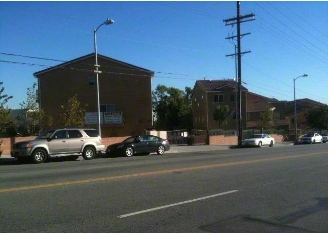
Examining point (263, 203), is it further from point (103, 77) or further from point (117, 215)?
point (103, 77)

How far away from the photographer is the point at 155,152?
2478 centimetres

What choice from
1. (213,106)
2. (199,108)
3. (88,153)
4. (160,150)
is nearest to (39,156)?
(88,153)

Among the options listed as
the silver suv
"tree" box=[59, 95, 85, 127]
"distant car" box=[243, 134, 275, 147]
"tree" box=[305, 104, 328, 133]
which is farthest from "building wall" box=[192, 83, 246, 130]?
the silver suv

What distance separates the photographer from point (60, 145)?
1916 cm

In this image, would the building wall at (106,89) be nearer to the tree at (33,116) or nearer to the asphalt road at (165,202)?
the tree at (33,116)

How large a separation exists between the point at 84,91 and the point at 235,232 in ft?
115

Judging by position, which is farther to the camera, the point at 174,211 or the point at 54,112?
the point at 54,112

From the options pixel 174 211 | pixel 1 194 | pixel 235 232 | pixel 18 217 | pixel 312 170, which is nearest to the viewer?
pixel 235 232

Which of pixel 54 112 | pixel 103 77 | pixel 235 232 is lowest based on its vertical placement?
pixel 235 232

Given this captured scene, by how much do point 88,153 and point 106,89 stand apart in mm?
19965

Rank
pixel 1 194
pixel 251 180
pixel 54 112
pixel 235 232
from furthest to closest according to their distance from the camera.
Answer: pixel 54 112 < pixel 251 180 < pixel 1 194 < pixel 235 232

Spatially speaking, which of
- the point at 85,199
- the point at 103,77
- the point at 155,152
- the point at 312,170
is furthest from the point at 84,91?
the point at 85,199

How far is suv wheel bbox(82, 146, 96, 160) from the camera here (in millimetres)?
20312

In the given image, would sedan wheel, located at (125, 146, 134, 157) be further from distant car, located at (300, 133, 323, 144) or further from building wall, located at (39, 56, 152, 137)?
distant car, located at (300, 133, 323, 144)
